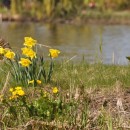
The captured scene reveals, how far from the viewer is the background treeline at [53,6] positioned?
20156mm

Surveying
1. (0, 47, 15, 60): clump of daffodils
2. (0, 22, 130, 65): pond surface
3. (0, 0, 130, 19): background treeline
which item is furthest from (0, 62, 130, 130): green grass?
(0, 0, 130, 19): background treeline

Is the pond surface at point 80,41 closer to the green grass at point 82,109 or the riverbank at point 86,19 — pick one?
the riverbank at point 86,19

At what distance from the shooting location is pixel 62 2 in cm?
2078

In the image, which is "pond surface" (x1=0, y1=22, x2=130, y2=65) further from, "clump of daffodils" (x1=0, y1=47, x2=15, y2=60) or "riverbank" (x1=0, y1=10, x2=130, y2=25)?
"clump of daffodils" (x1=0, y1=47, x2=15, y2=60)

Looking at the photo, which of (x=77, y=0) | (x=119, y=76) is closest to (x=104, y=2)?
(x=77, y=0)

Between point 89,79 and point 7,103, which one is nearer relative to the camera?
point 7,103

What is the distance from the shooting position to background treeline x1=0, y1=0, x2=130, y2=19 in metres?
20.2

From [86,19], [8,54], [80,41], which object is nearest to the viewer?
[8,54]

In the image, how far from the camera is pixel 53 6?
66.9 feet

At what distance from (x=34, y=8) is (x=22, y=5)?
32.2 inches

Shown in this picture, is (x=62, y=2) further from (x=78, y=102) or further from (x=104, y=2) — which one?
(x=78, y=102)

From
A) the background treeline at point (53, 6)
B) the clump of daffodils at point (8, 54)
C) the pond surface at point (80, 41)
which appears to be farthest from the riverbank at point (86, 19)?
the clump of daffodils at point (8, 54)

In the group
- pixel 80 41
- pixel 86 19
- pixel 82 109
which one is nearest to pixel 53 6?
pixel 86 19

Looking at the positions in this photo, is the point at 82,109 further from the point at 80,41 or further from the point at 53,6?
the point at 53,6
